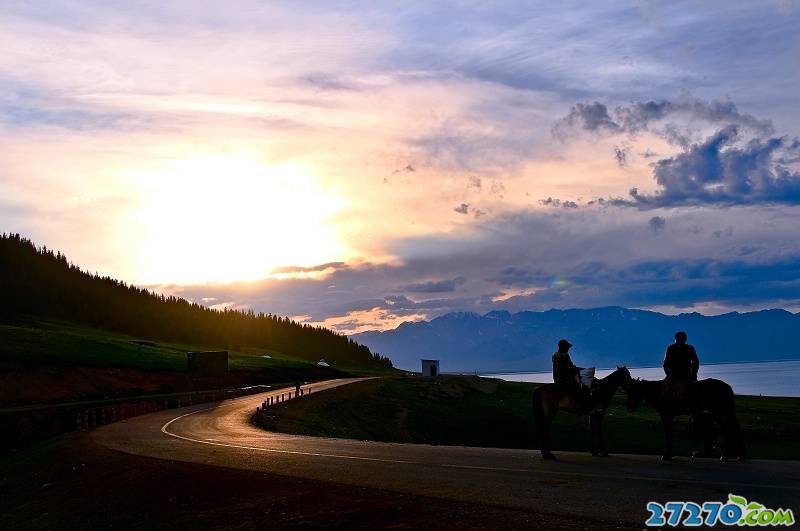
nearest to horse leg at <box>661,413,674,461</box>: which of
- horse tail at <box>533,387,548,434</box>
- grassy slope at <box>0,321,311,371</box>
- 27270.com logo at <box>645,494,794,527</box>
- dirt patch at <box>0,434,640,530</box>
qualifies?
horse tail at <box>533,387,548,434</box>

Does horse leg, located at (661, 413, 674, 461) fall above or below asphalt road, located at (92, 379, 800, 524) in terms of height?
above

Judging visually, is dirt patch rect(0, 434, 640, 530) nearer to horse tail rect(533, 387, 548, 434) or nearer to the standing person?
horse tail rect(533, 387, 548, 434)

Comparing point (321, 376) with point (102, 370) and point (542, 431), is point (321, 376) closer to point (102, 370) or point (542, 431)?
point (102, 370)

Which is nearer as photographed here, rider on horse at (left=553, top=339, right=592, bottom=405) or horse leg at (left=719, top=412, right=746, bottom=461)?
horse leg at (left=719, top=412, right=746, bottom=461)

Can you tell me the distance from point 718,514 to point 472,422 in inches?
2398

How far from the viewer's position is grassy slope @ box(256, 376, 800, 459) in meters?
57.4

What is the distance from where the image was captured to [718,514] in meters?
14.3

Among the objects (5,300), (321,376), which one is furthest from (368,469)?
(5,300)

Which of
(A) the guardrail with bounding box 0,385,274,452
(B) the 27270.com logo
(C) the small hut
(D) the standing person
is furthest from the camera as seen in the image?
(C) the small hut

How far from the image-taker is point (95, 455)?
3256cm

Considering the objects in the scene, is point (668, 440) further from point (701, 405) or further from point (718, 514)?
point (718, 514)

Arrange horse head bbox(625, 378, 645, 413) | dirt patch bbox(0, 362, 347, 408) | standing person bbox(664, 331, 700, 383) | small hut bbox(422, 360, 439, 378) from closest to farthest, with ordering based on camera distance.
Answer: standing person bbox(664, 331, 700, 383) → horse head bbox(625, 378, 645, 413) → dirt patch bbox(0, 362, 347, 408) → small hut bbox(422, 360, 439, 378)

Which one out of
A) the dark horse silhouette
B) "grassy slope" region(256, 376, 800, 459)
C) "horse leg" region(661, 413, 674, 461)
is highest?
the dark horse silhouette

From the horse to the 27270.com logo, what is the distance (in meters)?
7.33
